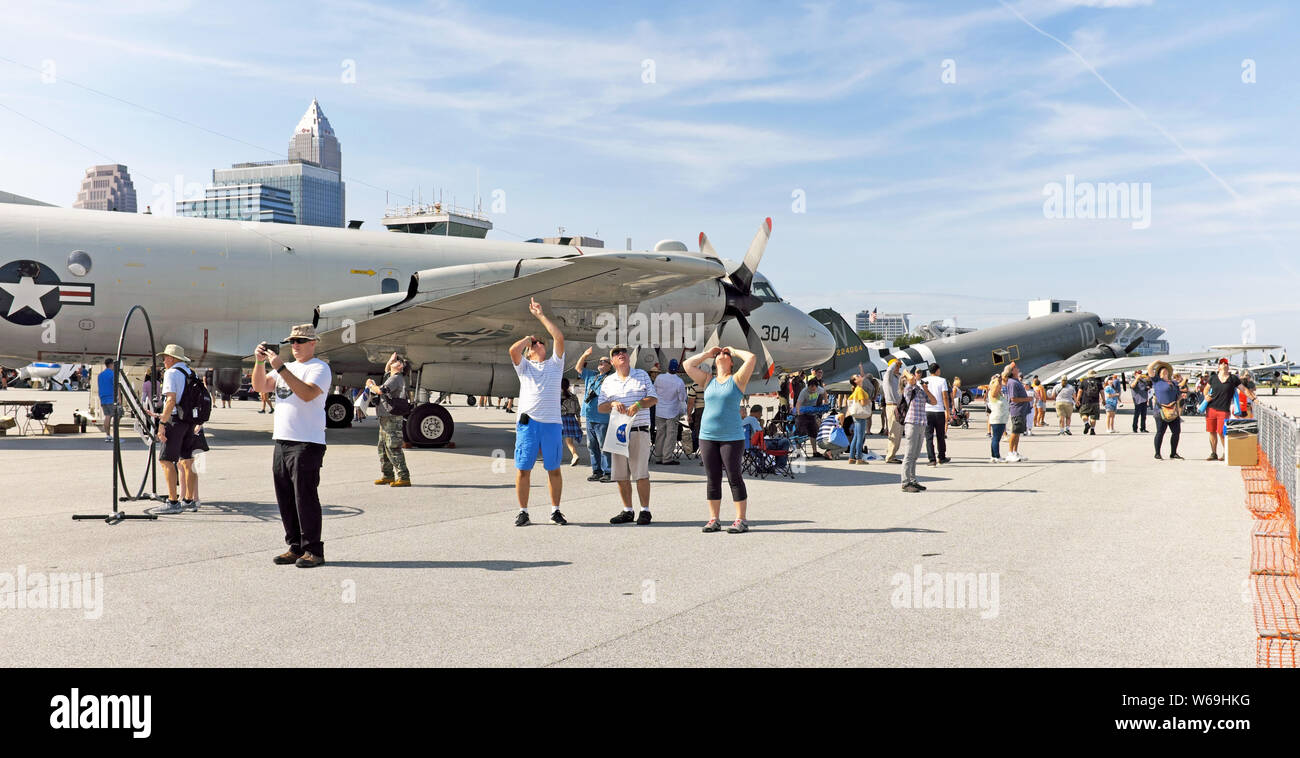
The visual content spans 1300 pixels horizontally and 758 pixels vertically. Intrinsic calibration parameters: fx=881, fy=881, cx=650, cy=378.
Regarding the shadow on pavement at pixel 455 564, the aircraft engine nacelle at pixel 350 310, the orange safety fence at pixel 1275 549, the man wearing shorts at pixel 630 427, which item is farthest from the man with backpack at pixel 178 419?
the orange safety fence at pixel 1275 549

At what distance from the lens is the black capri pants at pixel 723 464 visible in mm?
8789

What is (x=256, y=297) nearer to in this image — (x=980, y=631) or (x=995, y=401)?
(x=995, y=401)

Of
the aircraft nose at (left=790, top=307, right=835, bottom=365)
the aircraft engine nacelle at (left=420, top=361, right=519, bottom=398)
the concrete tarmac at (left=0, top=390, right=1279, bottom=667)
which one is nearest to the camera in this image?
the concrete tarmac at (left=0, top=390, right=1279, bottom=667)

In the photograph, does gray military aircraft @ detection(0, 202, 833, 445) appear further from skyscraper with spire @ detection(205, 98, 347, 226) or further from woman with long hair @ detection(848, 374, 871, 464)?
skyscraper with spire @ detection(205, 98, 347, 226)

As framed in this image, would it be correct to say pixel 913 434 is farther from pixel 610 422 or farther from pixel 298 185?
pixel 298 185

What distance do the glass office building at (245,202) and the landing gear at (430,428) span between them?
78081mm

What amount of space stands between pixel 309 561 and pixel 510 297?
7791mm

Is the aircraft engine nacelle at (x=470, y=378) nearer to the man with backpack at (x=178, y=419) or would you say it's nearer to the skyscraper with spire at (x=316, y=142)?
the man with backpack at (x=178, y=419)

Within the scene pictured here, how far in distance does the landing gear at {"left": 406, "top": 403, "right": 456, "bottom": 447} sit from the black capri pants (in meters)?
10.00

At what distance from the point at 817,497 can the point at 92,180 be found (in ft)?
571

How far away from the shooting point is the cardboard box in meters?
14.8

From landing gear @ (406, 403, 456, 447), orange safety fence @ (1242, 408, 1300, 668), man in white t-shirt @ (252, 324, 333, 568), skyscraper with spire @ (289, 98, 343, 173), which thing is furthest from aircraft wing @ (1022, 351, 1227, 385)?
skyscraper with spire @ (289, 98, 343, 173)

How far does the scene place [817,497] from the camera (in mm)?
11602

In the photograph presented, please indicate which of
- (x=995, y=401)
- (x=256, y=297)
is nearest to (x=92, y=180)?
(x=256, y=297)
